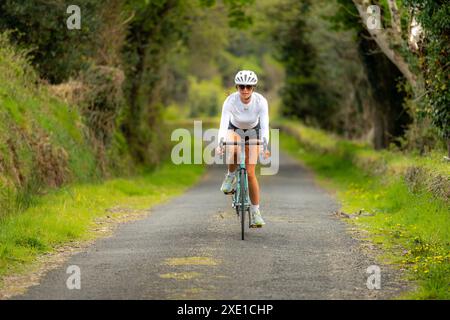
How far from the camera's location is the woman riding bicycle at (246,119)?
13.1 meters

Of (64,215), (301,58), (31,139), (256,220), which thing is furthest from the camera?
(301,58)

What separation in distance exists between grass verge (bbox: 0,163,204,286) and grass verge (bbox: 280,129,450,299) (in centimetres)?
433

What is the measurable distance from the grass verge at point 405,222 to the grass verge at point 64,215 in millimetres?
4334

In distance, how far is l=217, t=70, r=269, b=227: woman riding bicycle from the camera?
1313cm

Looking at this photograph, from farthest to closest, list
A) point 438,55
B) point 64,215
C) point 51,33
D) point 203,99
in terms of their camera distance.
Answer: point 203,99, point 51,33, point 64,215, point 438,55

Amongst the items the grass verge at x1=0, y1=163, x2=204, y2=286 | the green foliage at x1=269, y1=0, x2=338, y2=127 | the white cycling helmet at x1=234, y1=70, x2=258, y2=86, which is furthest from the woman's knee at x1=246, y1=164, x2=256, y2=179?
the green foliage at x1=269, y1=0, x2=338, y2=127

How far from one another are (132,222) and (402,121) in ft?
43.0

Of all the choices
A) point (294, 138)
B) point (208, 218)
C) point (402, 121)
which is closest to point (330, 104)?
point (294, 138)

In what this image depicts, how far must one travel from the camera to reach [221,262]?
37.3ft

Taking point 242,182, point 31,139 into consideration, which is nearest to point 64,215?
point 31,139

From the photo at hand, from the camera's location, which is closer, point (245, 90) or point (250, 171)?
point (245, 90)

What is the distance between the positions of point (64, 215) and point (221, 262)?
15.4 feet

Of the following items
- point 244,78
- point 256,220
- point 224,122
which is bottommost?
point 256,220

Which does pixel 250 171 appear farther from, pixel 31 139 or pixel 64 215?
pixel 31 139
